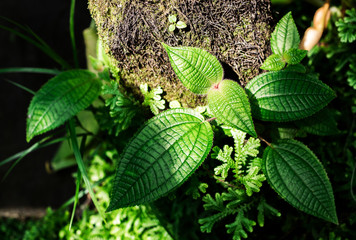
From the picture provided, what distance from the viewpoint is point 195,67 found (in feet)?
4.26

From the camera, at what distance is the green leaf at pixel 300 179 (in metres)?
1.18

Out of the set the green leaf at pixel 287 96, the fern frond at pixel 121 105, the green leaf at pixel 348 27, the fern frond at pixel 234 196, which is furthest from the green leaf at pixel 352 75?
the fern frond at pixel 121 105

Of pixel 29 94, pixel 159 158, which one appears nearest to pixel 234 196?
pixel 159 158

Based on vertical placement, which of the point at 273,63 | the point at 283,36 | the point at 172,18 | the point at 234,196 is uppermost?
the point at 172,18

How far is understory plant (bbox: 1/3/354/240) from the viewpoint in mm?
1206

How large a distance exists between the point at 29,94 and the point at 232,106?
2772 mm

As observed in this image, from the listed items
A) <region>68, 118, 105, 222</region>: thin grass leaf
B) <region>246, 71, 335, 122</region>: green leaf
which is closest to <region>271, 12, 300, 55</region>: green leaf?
<region>246, 71, 335, 122</region>: green leaf

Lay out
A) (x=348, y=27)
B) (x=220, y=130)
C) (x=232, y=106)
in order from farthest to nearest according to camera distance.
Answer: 1. (x=348, y=27)
2. (x=220, y=130)
3. (x=232, y=106)

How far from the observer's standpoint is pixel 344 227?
160 cm

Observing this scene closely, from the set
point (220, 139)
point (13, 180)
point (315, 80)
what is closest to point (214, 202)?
point (220, 139)

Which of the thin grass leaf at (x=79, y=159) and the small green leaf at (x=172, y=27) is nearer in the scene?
the small green leaf at (x=172, y=27)

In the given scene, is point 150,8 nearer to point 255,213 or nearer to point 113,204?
point 113,204

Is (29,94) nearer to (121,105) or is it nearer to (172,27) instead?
(121,105)

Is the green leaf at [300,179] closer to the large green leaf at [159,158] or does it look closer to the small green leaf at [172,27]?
the large green leaf at [159,158]
